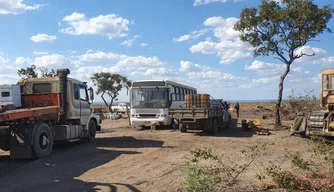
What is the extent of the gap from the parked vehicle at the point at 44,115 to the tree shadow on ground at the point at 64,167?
0.49m

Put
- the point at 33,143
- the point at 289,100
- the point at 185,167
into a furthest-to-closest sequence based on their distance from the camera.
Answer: the point at 289,100 < the point at 33,143 < the point at 185,167

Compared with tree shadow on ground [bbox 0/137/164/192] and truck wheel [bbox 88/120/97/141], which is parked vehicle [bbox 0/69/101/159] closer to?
truck wheel [bbox 88/120/97/141]

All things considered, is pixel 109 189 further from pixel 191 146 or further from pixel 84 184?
pixel 191 146

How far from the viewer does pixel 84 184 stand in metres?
8.20

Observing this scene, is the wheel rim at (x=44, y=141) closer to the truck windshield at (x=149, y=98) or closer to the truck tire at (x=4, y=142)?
the truck tire at (x=4, y=142)

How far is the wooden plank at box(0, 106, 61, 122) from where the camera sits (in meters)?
9.98

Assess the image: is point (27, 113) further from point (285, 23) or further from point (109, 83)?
point (109, 83)

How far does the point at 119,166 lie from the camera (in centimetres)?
1021

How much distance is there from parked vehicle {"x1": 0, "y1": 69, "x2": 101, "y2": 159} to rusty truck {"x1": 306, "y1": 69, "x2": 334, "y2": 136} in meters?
9.71

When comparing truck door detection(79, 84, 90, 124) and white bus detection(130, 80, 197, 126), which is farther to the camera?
white bus detection(130, 80, 197, 126)

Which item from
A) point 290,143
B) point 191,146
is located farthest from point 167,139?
A: point 290,143

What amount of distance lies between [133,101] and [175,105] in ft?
9.56

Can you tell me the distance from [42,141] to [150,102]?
9744 mm

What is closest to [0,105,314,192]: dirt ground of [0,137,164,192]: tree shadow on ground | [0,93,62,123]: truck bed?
[0,137,164,192]: tree shadow on ground
